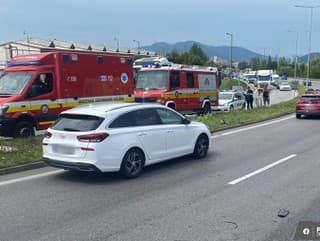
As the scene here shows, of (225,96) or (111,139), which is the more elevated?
(111,139)

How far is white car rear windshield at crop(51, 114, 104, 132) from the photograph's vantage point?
26.8 feet

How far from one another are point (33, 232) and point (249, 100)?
2629cm

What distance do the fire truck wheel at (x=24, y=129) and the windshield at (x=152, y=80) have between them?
8.73 meters

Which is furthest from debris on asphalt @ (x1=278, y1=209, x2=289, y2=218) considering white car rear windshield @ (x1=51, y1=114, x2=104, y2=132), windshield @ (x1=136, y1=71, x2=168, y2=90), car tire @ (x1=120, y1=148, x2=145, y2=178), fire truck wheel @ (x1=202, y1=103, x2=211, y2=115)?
fire truck wheel @ (x1=202, y1=103, x2=211, y2=115)

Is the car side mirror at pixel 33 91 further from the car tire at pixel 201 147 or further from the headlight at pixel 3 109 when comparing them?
the car tire at pixel 201 147

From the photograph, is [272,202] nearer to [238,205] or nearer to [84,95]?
[238,205]

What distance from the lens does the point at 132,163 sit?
27.9ft

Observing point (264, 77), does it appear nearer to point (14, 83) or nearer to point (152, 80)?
point (152, 80)

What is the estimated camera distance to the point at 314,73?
150125mm

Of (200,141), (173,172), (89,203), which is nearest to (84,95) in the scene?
(200,141)

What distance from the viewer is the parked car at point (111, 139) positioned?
7973 mm

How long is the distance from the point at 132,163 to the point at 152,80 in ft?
43.2

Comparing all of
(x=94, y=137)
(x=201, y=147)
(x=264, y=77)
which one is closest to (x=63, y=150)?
(x=94, y=137)

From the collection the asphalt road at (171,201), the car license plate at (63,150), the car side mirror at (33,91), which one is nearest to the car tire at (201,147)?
the asphalt road at (171,201)
